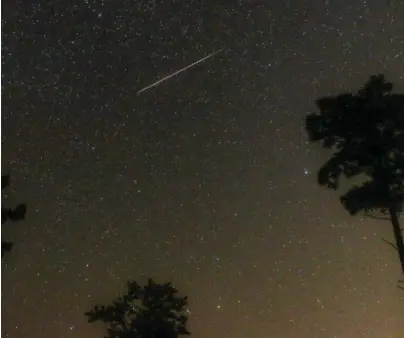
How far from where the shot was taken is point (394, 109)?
20.5m

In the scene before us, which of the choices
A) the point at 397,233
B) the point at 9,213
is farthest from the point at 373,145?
the point at 9,213

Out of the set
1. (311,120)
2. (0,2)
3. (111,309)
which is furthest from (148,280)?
(0,2)

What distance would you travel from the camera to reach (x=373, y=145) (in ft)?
67.4

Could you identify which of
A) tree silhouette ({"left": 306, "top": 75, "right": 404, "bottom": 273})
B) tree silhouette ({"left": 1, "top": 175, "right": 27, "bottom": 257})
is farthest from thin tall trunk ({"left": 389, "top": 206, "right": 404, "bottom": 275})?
tree silhouette ({"left": 1, "top": 175, "right": 27, "bottom": 257})

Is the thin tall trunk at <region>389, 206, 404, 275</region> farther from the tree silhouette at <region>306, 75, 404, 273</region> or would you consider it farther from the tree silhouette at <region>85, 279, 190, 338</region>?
the tree silhouette at <region>85, 279, 190, 338</region>

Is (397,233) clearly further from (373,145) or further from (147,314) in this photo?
(147,314)

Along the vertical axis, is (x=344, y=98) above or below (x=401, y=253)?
above

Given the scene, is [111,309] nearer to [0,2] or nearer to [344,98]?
[344,98]

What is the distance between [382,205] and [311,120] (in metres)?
3.13

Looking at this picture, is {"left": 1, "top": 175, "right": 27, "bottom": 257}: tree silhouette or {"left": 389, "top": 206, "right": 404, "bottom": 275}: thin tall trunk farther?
{"left": 1, "top": 175, "right": 27, "bottom": 257}: tree silhouette

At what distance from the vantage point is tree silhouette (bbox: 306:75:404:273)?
20.5 m

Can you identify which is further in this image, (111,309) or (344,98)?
(111,309)

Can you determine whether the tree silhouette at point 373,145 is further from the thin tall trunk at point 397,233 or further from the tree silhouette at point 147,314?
the tree silhouette at point 147,314

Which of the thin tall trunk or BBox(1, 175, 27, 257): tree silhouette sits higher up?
BBox(1, 175, 27, 257): tree silhouette
